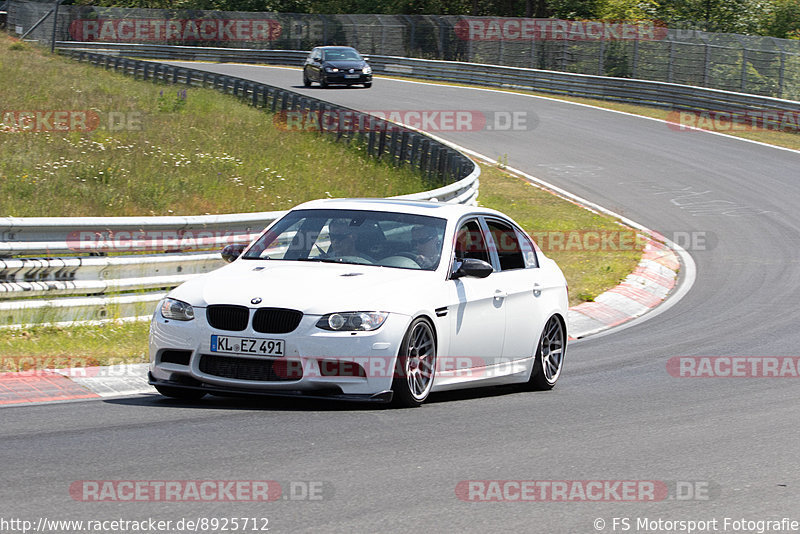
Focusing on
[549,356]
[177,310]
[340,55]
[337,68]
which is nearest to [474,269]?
[549,356]

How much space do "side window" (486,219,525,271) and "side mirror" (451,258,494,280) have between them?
0.92 meters

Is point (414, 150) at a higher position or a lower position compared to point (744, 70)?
lower

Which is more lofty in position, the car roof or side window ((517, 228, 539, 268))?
the car roof

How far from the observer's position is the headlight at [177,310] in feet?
26.3

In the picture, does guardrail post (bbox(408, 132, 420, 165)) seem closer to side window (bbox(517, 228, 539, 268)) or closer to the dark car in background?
side window (bbox(517, 228, 539, 268))

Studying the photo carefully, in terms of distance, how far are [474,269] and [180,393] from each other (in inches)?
94.3

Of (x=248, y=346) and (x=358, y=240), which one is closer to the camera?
(x=248, y=346)

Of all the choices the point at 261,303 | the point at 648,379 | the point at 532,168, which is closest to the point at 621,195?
the point at 532,168

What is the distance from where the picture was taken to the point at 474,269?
8766 millimetres

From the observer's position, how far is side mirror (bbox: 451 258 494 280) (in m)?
8.77

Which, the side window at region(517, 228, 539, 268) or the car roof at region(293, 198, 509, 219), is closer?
the car roof at region(293, 198, 509, 219)

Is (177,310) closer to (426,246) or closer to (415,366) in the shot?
(415,366)

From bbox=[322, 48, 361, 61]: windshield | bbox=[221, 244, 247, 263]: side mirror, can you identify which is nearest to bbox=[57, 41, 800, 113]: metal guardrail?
bbox=[322, 48, 361, 61]: windshield

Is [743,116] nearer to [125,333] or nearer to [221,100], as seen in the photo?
[221,100]
